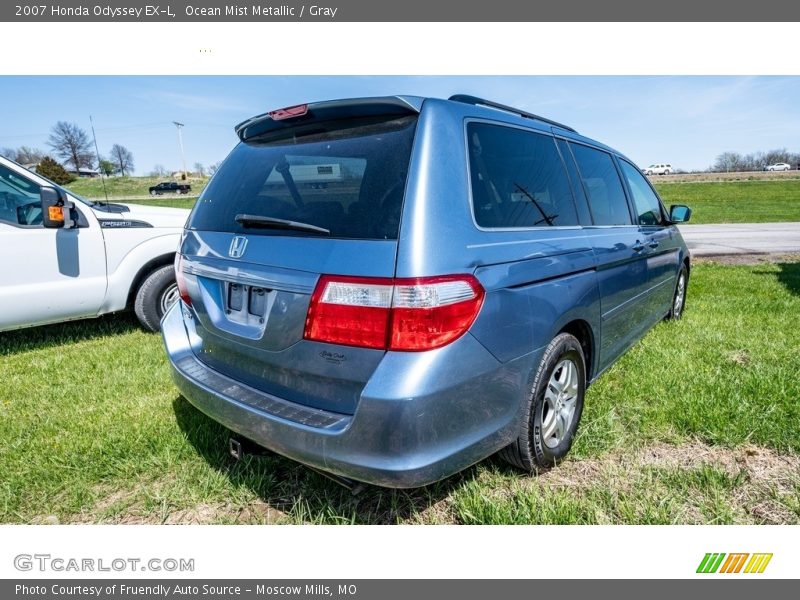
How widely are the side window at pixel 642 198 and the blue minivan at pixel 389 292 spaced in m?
1.64

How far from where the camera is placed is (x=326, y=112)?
2.15m

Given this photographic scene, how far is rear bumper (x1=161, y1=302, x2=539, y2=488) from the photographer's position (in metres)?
1.68

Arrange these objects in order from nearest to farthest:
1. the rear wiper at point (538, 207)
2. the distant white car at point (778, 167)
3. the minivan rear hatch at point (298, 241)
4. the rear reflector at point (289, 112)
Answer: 1. the minivan rear hatch at point (298, 241)
2. the rear reflector at point (289, 112)
3. the rear wiper at point (538, 207)
4. the distant white car at point (778, 167)

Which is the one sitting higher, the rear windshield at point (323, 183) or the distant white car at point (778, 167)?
the distant white car at point (778, 167)

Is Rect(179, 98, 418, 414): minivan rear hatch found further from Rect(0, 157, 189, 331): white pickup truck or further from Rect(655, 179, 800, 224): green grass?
Rect(655, 179, 800, 224): green grass

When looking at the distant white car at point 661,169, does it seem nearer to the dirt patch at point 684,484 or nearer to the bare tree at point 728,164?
the bare tree at point 728,164

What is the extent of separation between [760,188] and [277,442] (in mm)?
49249

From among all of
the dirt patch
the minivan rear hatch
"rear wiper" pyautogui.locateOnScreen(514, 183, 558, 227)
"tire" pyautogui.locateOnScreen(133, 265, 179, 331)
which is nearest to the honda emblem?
the minivan rear hatch

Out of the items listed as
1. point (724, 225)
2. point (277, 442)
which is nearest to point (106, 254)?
point (277, 442)

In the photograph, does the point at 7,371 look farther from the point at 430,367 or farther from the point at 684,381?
the point at 684,381

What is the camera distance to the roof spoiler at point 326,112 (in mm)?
1982

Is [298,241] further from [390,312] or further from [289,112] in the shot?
[289,112]

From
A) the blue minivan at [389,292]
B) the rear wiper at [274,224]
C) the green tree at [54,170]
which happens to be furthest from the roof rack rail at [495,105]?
the green tree at [54,170]

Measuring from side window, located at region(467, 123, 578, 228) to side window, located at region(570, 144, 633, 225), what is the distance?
36cm
